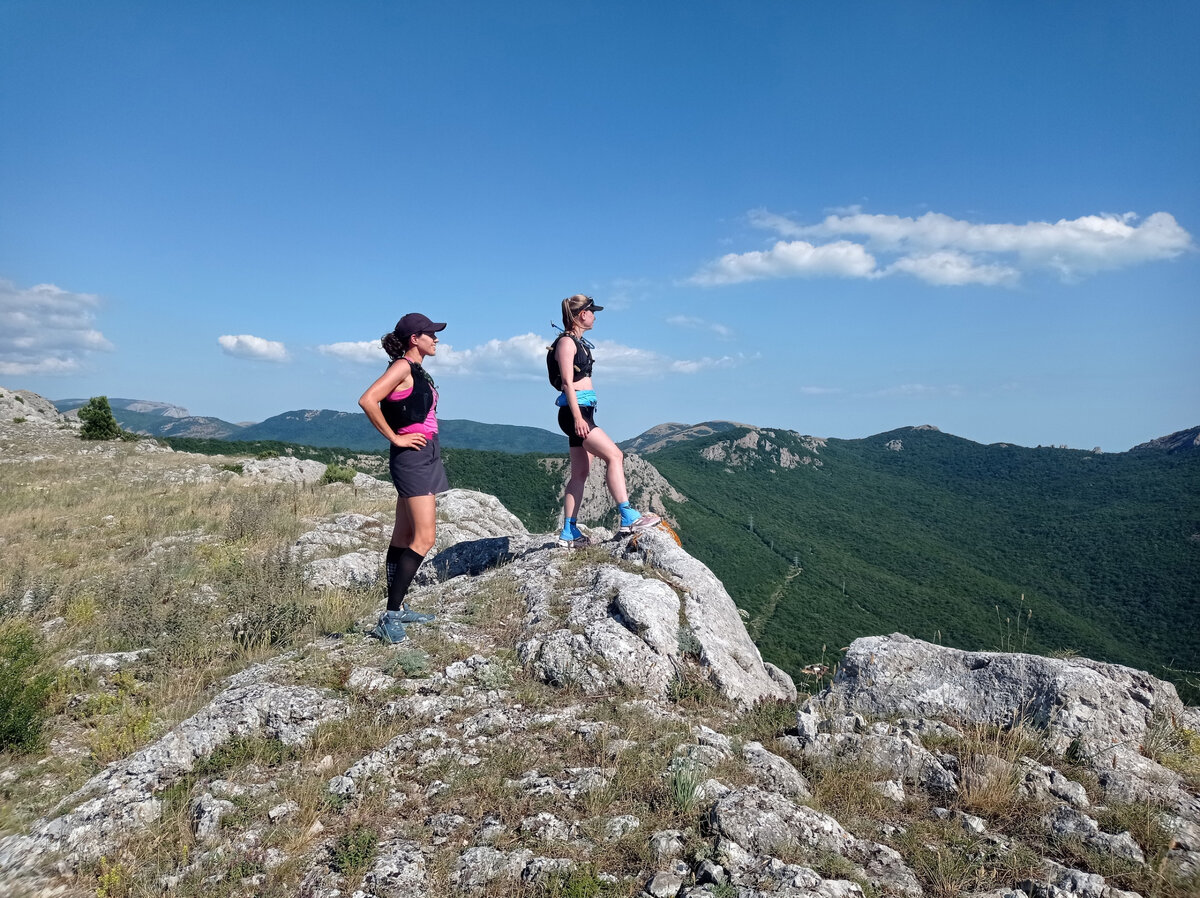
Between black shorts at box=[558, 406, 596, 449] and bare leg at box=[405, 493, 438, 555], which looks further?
black shorts at box=[558, 406, 596, 449]

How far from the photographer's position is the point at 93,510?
1123 centimetres

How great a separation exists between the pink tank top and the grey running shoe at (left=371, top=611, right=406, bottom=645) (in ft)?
Answer: 5.44

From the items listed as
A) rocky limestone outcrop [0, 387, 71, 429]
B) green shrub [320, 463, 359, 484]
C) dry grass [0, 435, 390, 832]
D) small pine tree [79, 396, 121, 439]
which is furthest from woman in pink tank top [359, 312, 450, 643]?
rocky limestone outcrop [0, 387, 71, 429]

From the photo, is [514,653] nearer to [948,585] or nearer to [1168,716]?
[1168,716]

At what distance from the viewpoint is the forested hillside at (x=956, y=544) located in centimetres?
5281

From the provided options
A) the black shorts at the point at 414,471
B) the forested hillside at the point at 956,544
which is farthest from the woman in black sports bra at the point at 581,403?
the forested hillside at the point at 956,544

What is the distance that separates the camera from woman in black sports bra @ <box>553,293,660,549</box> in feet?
19.9

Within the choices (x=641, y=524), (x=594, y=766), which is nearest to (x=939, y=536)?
(x=641, y=524)

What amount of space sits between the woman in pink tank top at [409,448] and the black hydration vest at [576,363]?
141cm

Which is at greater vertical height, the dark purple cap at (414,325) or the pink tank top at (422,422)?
the dark purple cap at (414,325)

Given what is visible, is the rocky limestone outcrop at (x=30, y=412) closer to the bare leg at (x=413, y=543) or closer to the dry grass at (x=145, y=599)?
the dry grass at (x=145, y=599)

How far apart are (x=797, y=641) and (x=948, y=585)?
29.8m

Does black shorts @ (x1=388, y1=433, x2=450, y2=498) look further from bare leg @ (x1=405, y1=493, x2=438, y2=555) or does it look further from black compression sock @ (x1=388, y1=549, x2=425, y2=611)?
black compression sock @ (x1=388, y1=549, x2=425, y2=611)

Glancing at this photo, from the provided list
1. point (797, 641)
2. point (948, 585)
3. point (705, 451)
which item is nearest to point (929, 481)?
point (705, 451)
